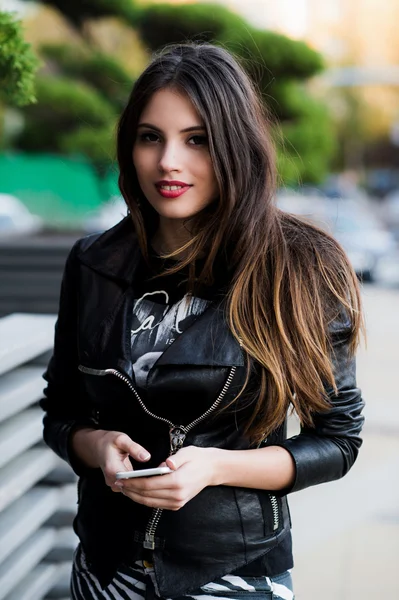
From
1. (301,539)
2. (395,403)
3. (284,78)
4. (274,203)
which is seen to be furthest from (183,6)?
(274,203)

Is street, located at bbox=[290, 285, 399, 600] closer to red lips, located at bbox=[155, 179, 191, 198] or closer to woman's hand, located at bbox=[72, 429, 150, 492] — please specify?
red lips, located at bbox=[155, 179, 191, 198]

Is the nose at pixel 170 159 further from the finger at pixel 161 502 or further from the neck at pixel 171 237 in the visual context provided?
the finger at pixel 161 502

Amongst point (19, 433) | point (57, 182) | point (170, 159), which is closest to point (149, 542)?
point (170, 159)

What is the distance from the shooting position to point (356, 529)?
17.8 ft

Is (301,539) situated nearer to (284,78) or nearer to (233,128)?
(233,128)

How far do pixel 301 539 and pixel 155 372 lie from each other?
350 cm

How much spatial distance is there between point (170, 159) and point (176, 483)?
67 cm

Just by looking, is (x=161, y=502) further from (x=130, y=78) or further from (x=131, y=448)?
(x=130, y=78)

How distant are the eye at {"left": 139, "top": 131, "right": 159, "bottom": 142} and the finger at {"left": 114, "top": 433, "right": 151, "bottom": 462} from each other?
634 millimetres

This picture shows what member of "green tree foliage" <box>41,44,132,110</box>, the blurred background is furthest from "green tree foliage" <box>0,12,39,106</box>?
"green tree foliage" <box>41,44,132,110</box>

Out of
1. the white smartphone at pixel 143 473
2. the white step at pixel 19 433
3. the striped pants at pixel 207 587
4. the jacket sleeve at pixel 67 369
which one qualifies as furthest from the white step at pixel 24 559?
the white smartphone at pixel 143 473

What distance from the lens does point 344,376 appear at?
202 cm

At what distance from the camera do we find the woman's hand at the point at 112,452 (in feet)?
6.16

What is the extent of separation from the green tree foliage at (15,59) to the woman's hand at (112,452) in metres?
1.37
